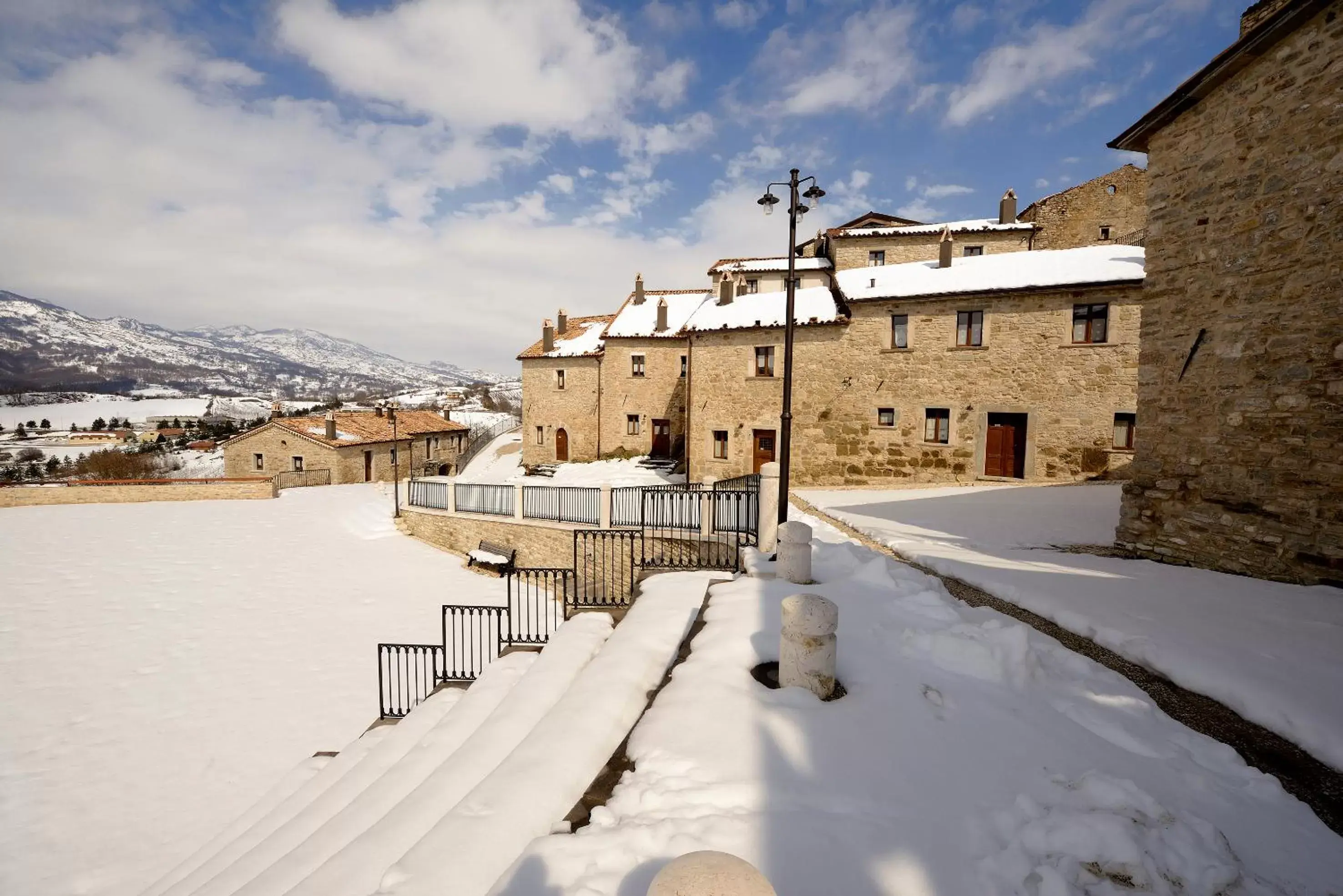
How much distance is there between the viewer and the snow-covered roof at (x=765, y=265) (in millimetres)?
25812

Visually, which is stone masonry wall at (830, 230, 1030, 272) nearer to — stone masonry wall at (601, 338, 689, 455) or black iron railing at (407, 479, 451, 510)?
stone masonry wall at (601, 338, 689, 455)

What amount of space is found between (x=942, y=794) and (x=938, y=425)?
1659cm

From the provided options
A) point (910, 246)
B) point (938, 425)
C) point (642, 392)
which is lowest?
point (938, 425)

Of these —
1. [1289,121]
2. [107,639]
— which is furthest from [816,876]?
[107,639]

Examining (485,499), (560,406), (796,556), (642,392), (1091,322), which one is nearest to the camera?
(796,556)

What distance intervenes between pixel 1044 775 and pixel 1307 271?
303 inches

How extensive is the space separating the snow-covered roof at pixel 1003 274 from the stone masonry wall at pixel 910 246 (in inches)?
278

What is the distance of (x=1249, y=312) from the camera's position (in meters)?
6.86

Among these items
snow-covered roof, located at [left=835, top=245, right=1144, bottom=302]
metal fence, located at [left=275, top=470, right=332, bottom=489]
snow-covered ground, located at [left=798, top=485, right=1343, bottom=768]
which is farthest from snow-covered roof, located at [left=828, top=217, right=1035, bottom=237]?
metal fence, located at [left=275, top=470, right=332, bottom=489]

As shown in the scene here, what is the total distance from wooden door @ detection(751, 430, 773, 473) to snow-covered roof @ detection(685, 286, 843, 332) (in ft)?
13.7

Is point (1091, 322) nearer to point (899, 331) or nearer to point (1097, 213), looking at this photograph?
point (899, 331)

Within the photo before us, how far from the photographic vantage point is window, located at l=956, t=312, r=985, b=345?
16781mm

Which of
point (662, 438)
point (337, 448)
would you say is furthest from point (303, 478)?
point (662, 438)

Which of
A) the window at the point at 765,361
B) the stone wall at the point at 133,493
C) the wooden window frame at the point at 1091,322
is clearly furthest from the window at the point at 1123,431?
the stone wall at the point at 133,493
